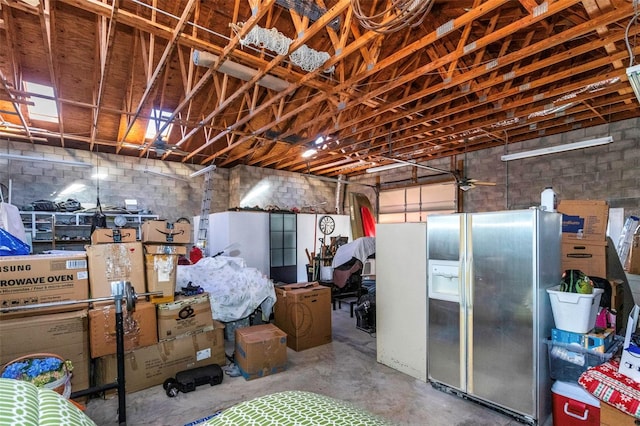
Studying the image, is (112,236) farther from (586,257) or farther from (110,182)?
(110,182)

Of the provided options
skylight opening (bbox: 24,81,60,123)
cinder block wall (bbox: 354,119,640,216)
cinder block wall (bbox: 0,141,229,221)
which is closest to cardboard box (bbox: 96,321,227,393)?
cinder block wall (bbox: 0,141,229,221)

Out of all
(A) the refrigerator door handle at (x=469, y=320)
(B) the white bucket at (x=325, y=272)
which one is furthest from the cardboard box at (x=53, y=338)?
(B) the white bucket at (x=325, y=272)

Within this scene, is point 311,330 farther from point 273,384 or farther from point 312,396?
point 312,396

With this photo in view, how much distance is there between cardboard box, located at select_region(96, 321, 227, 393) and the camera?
118 inches

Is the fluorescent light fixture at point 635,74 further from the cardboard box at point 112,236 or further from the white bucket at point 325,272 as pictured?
the white bucket at point 325,272

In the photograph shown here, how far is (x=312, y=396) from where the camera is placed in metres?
0.71

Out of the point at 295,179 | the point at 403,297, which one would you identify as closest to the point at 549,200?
the point at 403,297

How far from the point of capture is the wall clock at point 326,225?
9.35 meters

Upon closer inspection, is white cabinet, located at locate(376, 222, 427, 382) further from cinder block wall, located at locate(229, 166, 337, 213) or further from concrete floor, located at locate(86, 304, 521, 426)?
cinder block wall, located at locate(229, 166, 337, 213)

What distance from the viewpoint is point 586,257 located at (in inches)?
126

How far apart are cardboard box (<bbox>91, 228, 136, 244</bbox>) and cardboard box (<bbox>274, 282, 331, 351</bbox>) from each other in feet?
6.46

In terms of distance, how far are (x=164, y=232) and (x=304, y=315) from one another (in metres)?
1.98

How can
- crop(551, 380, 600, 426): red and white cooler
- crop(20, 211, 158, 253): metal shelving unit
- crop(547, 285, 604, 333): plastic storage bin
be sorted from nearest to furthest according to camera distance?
1. crop(551, 380, 600, 426): red and white cooler
2. crop(547, 285, 604, 333): plastic storage bin
3. crop(20, 211, 158, 253): metal shelving unit

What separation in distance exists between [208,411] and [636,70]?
3.95 meters
